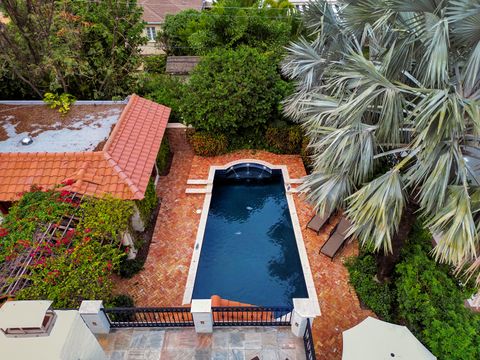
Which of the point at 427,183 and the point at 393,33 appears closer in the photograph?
the point at 427,183

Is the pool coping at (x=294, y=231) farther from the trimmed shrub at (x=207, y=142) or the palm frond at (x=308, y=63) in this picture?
the palm frond at (x=308, y=63)

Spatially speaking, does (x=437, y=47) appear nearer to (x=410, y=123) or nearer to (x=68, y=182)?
(x=410, y=123)

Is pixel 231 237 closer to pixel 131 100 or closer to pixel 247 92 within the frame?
pixel 247 92

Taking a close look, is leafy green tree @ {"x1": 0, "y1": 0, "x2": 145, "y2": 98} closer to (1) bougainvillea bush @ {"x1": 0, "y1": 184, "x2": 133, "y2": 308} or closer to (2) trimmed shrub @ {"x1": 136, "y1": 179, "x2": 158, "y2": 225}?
(2) trimmed shrub @ {"x1": 136, "y1": 179, "x2": 158, "y2": 225}

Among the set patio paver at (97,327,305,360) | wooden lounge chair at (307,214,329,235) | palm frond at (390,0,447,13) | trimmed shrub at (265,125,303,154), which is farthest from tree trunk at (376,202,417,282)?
trimmed shrub at (265,125,303,154)

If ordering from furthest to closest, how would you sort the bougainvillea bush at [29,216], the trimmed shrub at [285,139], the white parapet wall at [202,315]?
1. the trimmed shrub at [285,139]
2. the bougainvillea bush at [29,216]
3. the white parapet wall at [202,315]

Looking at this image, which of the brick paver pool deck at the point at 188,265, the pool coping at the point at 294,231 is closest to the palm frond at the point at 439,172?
the pool coping at the point at 294,231

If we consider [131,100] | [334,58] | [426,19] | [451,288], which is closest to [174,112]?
[131,100]
